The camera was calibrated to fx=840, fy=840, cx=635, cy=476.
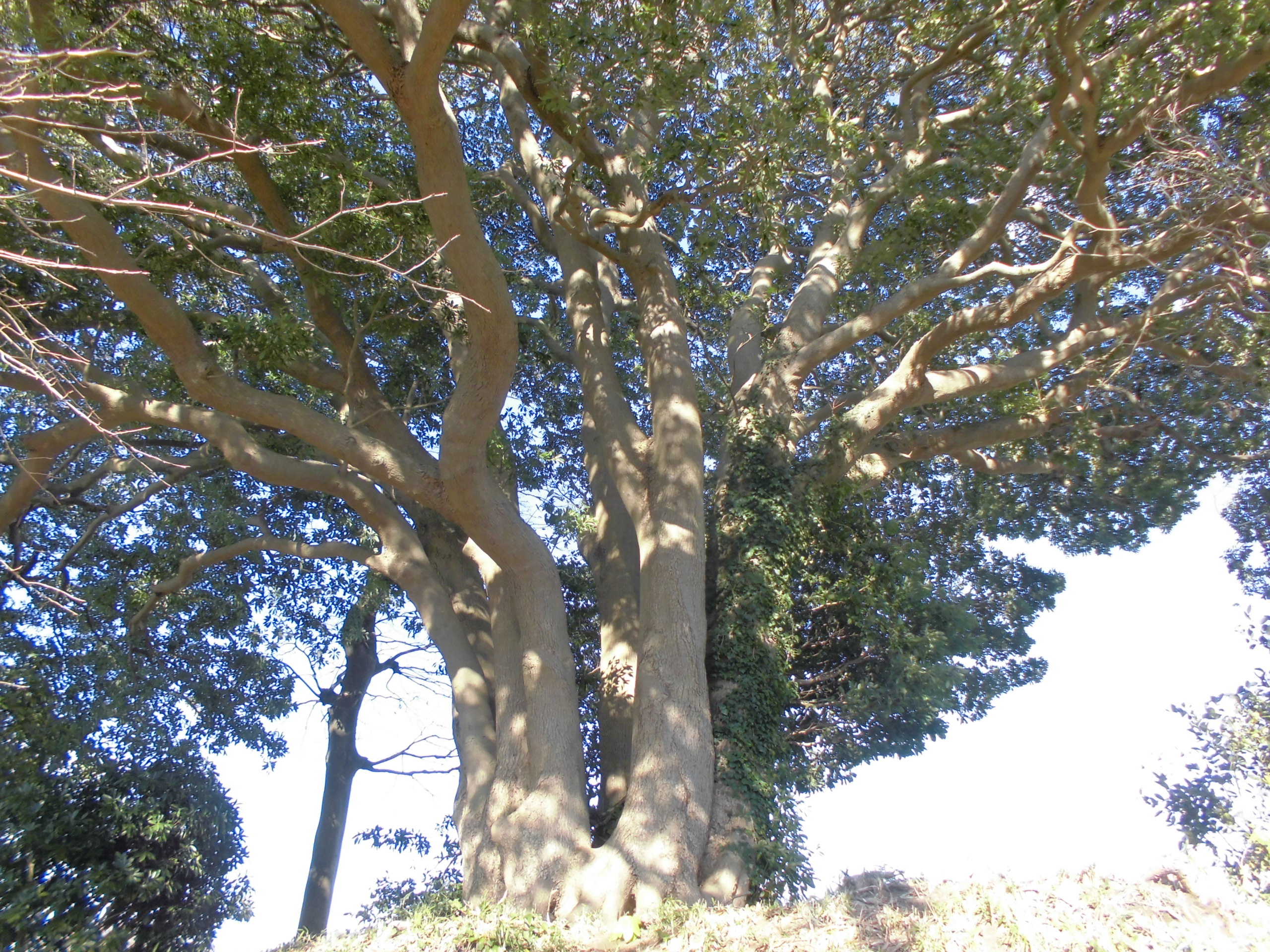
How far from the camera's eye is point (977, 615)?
1338 centimetres

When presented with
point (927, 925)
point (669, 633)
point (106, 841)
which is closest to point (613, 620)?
point (669, 633)

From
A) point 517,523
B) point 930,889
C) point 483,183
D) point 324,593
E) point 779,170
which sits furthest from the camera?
point 324,593

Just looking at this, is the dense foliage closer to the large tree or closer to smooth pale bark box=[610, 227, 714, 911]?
the large tree

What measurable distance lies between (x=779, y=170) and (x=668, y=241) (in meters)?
3.28

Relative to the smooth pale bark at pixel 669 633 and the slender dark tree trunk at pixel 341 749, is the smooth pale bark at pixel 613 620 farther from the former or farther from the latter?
the slender dark tree trunk at pixel 341 749

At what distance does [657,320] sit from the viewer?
870 cm

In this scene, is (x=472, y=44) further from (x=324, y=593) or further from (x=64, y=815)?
(x=64, y=815)

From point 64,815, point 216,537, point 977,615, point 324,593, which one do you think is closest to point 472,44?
Answer: point 216,537

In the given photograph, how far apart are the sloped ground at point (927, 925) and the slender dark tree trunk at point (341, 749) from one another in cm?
648

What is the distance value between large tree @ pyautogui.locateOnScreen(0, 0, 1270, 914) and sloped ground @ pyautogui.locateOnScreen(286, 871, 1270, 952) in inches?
25.4

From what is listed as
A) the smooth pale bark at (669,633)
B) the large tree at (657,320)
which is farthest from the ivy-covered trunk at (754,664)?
the smooth pale bark at (669,633)

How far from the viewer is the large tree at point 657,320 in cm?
674

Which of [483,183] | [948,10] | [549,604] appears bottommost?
[549,604]

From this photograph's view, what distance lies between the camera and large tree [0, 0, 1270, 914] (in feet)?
22.1
